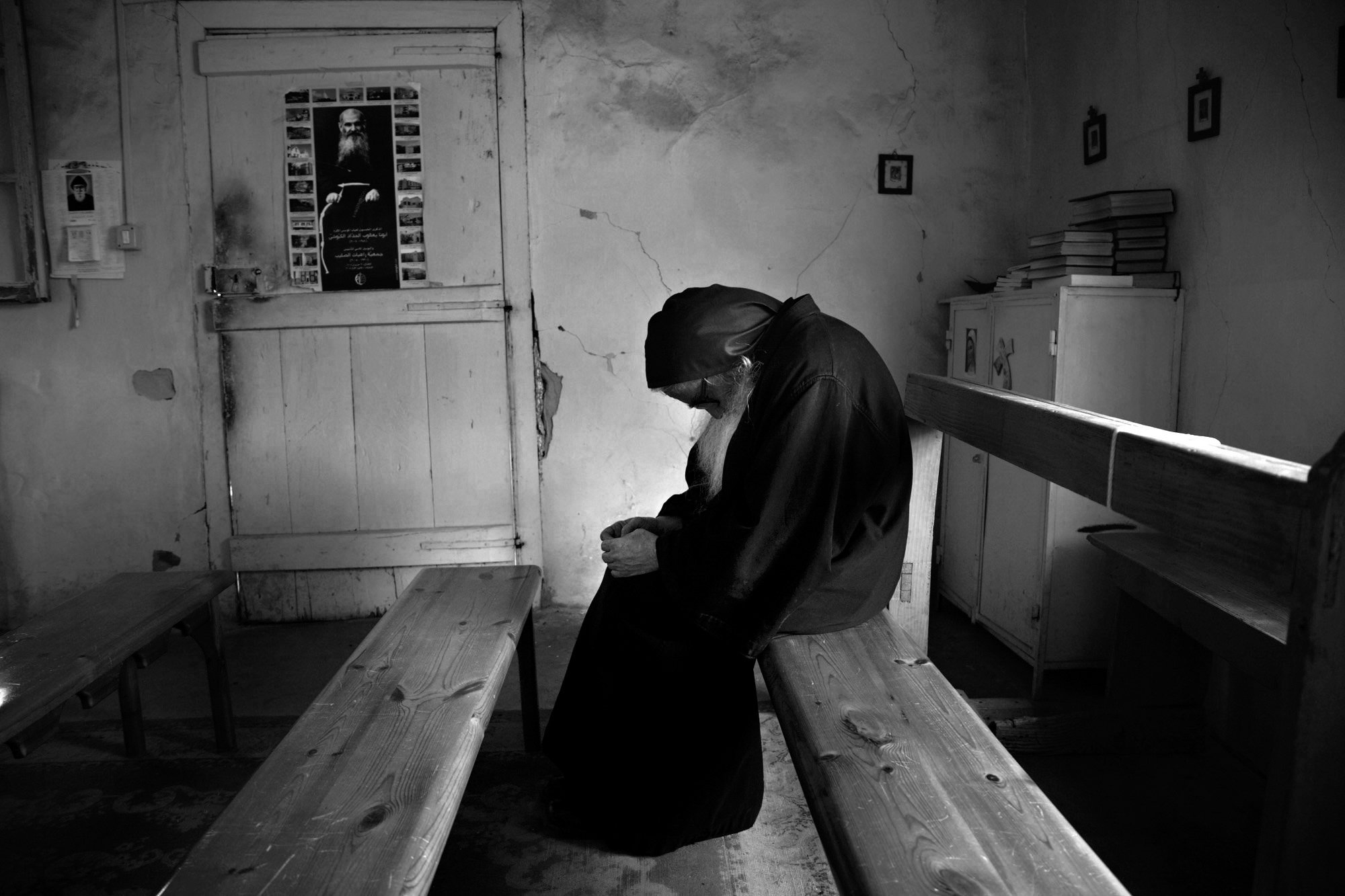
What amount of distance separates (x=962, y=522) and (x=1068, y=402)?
91 centimetres

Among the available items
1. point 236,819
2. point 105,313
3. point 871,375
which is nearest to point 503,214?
point 105,313

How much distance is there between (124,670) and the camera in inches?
97.6

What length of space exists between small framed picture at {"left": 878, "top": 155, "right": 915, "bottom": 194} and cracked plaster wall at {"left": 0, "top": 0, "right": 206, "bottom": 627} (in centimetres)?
301

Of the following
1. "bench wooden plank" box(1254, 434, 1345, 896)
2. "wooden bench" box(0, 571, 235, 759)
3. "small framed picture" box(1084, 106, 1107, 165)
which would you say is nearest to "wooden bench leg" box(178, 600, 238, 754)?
"wooden bench" box(0, 571, 235, 759)

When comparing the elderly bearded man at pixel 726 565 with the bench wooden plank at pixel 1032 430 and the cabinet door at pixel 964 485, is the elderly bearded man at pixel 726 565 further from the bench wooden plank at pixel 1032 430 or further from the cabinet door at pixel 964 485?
the cabinet door at pixel 964 485

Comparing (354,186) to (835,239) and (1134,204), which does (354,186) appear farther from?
(1134,204)

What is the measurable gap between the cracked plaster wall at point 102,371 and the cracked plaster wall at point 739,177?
155 cm

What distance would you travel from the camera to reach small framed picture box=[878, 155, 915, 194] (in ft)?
12.3

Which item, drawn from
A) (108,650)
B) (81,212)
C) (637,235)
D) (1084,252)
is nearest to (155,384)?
(81,212)

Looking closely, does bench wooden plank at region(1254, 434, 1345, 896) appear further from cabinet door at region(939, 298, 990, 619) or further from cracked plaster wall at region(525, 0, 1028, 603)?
cracked plaster wall at region(525, 0, 1028, 603)

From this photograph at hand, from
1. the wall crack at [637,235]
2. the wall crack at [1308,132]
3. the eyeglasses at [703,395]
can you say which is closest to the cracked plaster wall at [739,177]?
the wall crack at [637,235]

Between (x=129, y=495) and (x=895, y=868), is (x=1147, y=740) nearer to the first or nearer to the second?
(x=895, y=868)

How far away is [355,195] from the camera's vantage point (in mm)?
3635

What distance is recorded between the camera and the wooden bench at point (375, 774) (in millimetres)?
1119
